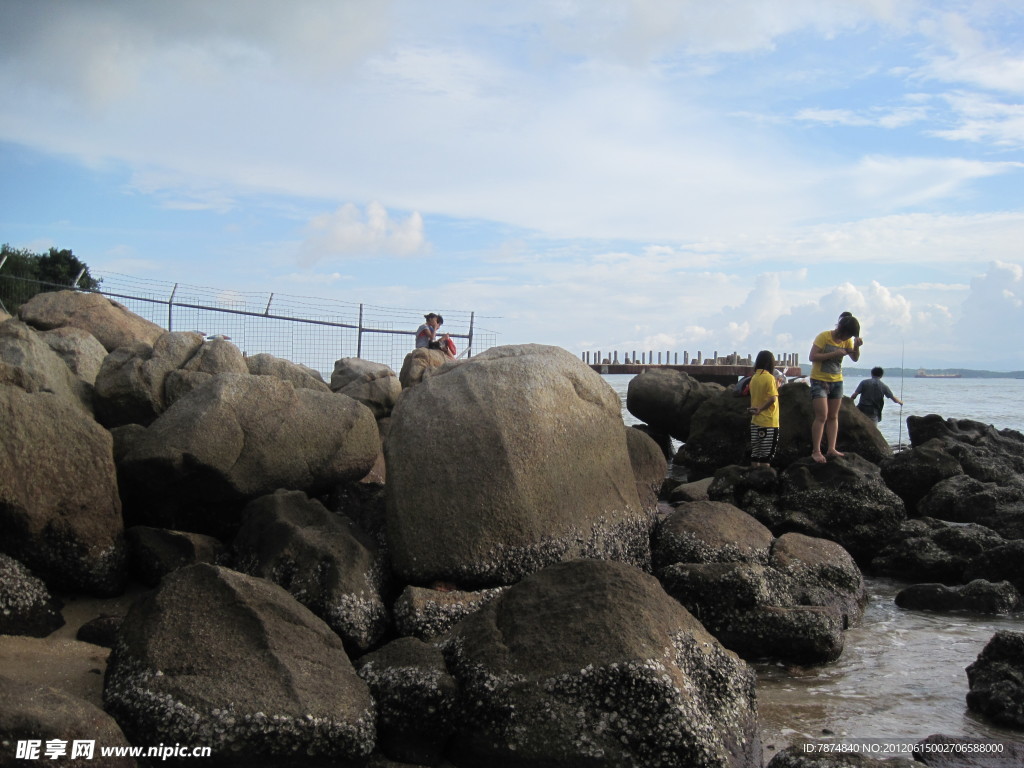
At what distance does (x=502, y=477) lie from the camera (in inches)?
253

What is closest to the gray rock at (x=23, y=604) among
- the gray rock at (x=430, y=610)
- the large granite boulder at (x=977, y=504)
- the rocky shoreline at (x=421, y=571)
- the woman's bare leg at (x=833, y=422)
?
the rocky shoreline at (x=421, y=571)

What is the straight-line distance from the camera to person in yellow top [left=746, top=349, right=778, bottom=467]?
1134cm

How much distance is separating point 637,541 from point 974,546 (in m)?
4.08

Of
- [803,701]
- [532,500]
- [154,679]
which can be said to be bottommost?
[803,701]

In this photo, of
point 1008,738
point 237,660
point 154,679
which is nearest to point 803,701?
point 1008,738

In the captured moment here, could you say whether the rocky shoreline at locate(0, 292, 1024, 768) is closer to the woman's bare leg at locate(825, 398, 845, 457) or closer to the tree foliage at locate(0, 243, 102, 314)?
the woman's bare leg at locate(825, 398, 845, 457)

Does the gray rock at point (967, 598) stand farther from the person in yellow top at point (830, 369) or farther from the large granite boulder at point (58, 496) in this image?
the large granite boulder at point (58, 496)

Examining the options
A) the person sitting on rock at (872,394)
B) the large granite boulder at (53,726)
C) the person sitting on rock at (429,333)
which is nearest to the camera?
the large granite boulder at (53,726)

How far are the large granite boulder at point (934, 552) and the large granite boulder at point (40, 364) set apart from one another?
8331 mm

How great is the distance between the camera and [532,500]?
6477mm

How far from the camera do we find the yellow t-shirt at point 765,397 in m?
11.3

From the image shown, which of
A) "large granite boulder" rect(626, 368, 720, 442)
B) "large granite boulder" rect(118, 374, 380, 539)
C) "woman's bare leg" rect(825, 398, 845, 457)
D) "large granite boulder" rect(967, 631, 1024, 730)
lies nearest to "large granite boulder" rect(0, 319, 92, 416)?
"large granite boulder" rect(118, 374, 380, 539)

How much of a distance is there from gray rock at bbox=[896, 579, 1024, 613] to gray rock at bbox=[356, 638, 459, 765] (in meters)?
5.21

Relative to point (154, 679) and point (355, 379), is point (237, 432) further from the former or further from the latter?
point (355, 379)
